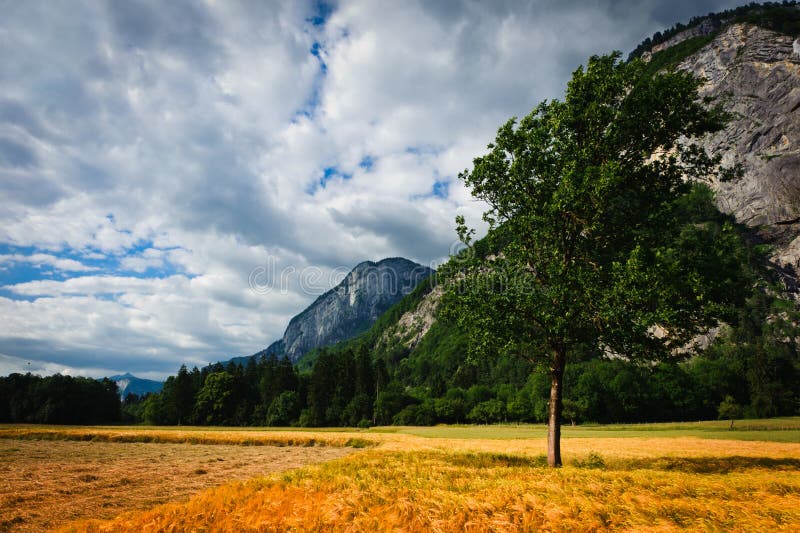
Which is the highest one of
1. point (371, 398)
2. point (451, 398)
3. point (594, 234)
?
point (594, 234)

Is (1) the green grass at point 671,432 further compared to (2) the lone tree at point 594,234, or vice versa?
(1) the green grass at point 671,432

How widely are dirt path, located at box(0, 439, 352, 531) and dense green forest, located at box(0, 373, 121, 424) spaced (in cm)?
11183

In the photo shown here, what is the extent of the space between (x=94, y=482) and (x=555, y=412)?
2180cm

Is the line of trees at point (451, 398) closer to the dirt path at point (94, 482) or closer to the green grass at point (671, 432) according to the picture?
the green grass at point (671, 432)

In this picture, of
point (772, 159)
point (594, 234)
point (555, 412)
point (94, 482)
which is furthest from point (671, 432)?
point (772, 159)

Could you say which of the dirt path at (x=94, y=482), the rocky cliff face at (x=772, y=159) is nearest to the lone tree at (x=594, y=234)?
the dirt path at (x=94, y=482)

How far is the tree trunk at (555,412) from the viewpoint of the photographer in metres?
17.6

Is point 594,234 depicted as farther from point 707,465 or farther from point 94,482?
point 94,482

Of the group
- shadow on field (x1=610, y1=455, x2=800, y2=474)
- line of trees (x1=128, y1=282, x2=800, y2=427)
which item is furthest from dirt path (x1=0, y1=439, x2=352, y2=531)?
line of trees (x1=128, y1=282, x2=800, y2=427)

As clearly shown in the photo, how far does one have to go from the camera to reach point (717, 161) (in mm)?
17484

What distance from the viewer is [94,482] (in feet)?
55.2

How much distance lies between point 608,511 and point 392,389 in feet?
370

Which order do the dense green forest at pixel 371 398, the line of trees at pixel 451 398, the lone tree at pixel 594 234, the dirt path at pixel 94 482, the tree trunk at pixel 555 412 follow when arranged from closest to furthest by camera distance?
1. the dirt path at pixel 94 482
2. the lone tree at pixel 594 234
3. the tree trunk at pixel 555 412
4. the line of trees at pixel 451 398
5. the dense green forest at pixel 371 398

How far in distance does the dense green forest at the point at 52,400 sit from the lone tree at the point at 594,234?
142545mm
